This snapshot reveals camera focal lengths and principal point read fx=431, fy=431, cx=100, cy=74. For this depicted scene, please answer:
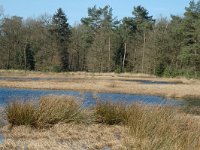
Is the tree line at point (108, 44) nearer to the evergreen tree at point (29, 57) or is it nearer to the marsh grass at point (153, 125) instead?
the evergreen tree at point (29, 57)

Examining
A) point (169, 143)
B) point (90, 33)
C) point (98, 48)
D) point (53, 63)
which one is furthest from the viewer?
point (90, 33)

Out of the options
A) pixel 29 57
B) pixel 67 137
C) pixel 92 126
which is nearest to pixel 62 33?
pixel 29 57

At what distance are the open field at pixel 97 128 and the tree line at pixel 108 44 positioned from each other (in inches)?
1951

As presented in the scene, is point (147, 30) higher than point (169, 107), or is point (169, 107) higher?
point (147, 30)

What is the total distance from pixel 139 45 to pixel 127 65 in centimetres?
525

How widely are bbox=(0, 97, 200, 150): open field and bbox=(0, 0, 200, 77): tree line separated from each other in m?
49.6

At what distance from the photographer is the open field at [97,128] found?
7863 millimetres

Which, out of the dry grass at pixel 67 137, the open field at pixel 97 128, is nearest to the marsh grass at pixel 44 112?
the open field at pixel 97 128

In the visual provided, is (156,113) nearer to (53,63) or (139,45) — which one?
(53,63)

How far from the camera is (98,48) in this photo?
7625 centimetres

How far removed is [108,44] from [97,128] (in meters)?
68.6

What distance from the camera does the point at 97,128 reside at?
34.6 feet

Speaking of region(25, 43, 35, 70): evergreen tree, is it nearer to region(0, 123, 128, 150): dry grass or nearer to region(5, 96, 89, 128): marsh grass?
region(5, 96, 89, 128): marsh grass

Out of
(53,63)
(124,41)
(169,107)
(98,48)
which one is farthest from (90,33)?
(169,107)
